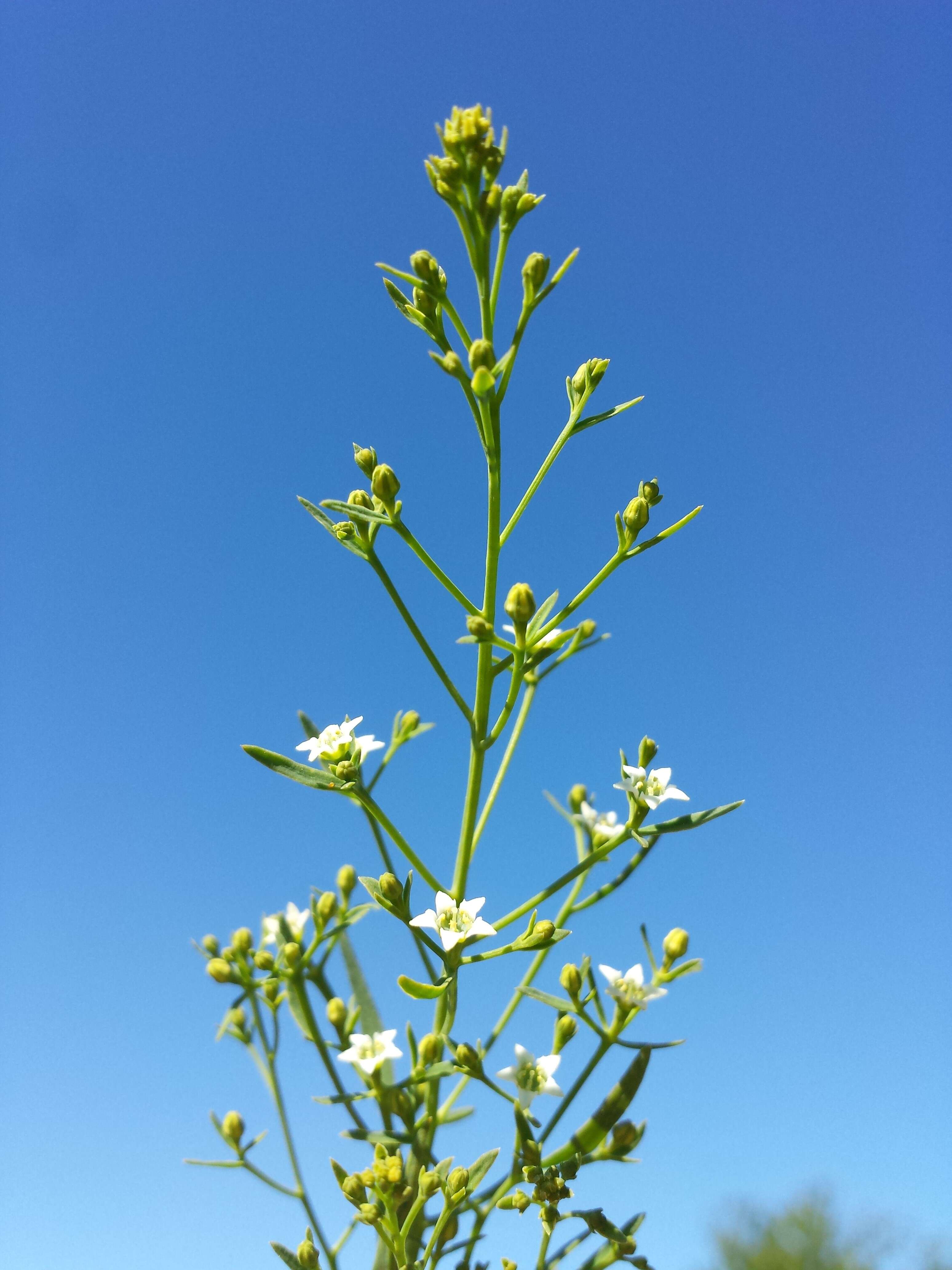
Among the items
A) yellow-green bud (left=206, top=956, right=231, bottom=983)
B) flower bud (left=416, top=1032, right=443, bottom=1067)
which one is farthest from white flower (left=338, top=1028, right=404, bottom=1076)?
yellow-green bud (left=206, top=956, right=231, bottom=983)

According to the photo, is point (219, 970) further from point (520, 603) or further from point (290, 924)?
point (520, 603)

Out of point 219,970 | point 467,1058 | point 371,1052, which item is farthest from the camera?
point 219,970

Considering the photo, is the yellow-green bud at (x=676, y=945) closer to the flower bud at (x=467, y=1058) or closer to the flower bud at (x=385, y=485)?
the flower bud at (x=467, y=1058)

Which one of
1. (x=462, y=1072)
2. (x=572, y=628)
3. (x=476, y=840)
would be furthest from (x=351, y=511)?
A: (x=462, y=1072)

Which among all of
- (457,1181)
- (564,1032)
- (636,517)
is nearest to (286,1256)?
(457,1181)

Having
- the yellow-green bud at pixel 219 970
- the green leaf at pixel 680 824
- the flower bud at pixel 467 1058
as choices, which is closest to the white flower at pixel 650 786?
the green leaf at pixel 680 824

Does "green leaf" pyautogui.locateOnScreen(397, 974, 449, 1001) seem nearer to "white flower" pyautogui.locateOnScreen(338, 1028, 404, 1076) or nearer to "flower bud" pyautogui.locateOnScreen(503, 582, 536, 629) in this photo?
"white flower" pyautogui.locateOnScreen(338, 1028, 404, 1076)
